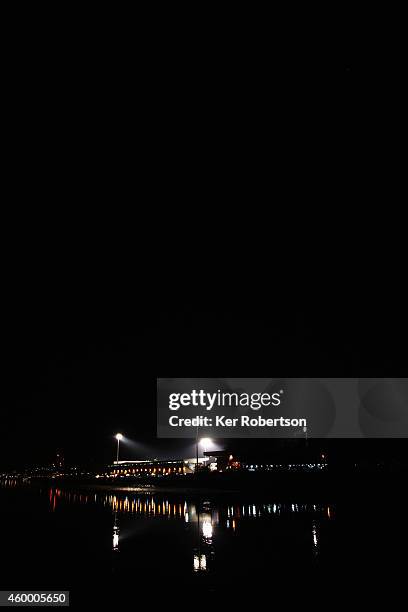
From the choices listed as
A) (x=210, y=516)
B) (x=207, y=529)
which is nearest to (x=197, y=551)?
(x=207, y=529)

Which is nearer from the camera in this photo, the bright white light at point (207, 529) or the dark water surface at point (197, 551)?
the dark water surface at point (197, 551)

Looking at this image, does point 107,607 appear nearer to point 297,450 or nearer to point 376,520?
point 376,520

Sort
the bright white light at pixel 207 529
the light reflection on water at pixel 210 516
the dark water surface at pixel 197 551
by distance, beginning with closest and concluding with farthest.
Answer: the dark water surface at pixel 197 551
the light reflection on water at pixel 210 516
the bright white light at pixel 207 529

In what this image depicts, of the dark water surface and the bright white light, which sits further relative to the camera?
the bright white light

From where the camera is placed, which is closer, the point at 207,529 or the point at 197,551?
the point at 197,551

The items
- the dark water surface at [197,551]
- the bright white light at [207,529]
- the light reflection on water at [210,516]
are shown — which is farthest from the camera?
the bright white light at [207,529]

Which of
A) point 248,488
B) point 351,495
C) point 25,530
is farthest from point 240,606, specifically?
point 248,488

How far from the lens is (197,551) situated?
47.8 ft

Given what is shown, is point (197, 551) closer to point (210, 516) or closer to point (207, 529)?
point (207, 529)

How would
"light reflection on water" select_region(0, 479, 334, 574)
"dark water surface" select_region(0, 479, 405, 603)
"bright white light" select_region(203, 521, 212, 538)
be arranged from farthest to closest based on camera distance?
"bright white light" select_region(203, 521, 212, 538), "light reflection on water" select_region(0, 479, 334, 574), "dark water surface" select_region(0, 479, 405, 603)

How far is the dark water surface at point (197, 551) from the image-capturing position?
1109cm

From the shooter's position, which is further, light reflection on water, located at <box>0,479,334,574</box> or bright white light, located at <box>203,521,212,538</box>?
bright white light, located at <box>203,521,212,538</box>

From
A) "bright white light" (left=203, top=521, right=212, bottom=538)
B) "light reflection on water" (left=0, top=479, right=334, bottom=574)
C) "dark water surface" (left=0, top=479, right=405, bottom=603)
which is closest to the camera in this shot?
"dark water surface" (left=0, top=479, right=405, bottom=603)

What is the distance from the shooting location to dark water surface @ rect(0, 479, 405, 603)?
436 inches
